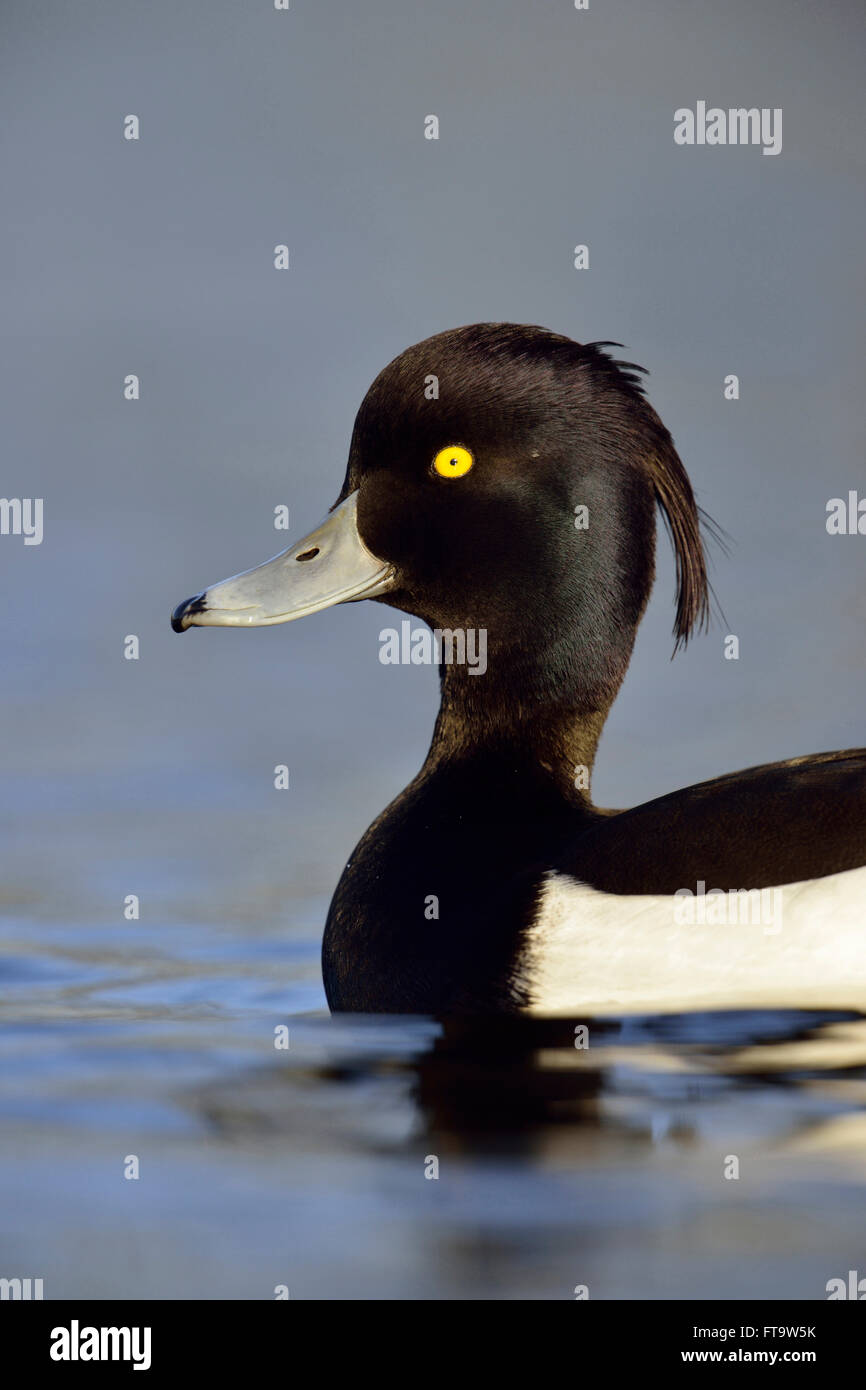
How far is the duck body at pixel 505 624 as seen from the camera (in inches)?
157

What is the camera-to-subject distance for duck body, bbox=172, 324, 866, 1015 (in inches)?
157

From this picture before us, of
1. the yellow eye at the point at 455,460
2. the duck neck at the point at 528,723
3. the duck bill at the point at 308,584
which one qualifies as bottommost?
the duck neck at the point at 528,723

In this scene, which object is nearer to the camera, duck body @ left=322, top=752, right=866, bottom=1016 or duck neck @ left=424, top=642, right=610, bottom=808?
duck body @ left=322, top=752, right=866, bottom=1016

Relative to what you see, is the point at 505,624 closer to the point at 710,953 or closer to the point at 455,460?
the point at 455,460

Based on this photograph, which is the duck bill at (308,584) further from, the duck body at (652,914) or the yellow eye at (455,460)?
the duck body at (652,914)

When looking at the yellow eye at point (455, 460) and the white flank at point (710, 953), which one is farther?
the yellow eye at point (455, 460)

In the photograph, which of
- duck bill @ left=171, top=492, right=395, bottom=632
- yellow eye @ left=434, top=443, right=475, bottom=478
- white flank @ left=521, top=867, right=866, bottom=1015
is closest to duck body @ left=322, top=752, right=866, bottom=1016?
white flank @ left=521, top=867, right=866, bottom=1015

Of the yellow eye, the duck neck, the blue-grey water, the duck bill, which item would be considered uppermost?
the yellow eye

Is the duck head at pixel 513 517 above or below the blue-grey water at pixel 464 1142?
above

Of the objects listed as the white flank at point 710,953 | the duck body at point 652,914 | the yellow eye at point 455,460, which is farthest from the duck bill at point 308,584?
the white flank at point 710,953

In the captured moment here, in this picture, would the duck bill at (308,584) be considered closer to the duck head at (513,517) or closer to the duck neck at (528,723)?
the duck head at (513,517)

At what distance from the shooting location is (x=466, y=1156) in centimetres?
332

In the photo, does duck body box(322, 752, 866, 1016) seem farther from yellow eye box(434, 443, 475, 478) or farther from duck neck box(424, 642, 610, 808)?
yellow eye box(434, 443, 475, 478)

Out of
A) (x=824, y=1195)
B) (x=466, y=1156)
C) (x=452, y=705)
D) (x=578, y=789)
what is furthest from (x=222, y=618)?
(x=824, y=1195)
